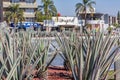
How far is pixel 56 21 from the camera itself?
241ft

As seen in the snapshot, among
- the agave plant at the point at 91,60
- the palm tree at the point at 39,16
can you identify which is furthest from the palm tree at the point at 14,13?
the agave plant at the point at 91,60

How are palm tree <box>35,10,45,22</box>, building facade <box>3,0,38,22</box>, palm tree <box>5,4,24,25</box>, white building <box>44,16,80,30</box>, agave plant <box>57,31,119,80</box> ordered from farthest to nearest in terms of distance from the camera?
building facade <box>3,0,38,22</box> < palm tree <box>35,10,45,22</box> < palm tree <box>5,4,24,25</box> < white building <box>44,16,80,30</box> < agave plant <box>57,31,119,80</box>

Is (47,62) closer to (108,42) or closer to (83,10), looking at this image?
(108,42)

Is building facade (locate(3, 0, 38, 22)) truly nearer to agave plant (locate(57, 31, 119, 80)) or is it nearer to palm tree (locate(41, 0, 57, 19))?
palm tree (locate(41, 0, 57, 19))

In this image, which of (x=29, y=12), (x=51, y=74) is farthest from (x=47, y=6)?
(x=51, y=74)

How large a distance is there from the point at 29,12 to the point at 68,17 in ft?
28.2

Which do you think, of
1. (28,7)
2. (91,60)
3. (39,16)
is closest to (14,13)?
(28,7)

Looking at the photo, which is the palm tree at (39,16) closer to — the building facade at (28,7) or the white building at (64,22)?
the building facade at (28,7)

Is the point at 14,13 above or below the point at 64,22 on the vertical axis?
above

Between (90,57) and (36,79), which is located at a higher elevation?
(90,57)

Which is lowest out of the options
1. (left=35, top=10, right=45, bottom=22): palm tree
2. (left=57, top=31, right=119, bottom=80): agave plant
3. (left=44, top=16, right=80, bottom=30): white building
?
(left=44, top=16, right=80, bottom=30): white building

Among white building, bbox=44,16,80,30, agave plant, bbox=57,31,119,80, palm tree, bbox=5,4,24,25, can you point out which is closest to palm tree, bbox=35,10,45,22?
white building, bbox=44,16,80,30

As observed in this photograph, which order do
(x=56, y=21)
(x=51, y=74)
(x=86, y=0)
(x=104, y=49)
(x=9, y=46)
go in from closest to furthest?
(x=9, y=46)
(x=104, y=49)
(x=51, y=74)
(x=56, y=21)
(x=86, y=0)

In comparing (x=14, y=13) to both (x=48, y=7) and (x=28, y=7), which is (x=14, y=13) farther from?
(x=48, y=7)
